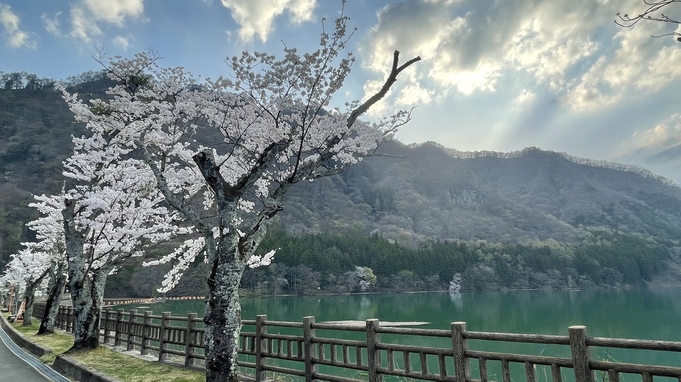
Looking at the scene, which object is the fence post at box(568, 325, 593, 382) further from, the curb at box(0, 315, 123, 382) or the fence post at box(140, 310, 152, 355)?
the fence post at box(140, 310, 152, 355)

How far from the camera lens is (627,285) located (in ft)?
323

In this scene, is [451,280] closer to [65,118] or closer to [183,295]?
[183,295]

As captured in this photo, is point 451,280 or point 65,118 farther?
point 65,118

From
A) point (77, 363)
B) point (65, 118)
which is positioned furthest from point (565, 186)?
point (77, 363)

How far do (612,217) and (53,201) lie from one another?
173 metres

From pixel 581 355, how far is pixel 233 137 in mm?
7331

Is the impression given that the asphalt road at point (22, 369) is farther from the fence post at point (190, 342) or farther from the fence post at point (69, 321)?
the fence post at point (69, 321)

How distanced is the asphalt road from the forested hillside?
2576 cm

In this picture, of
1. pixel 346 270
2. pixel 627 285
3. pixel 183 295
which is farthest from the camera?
pixel 627 285

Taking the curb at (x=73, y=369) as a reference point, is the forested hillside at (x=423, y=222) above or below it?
above

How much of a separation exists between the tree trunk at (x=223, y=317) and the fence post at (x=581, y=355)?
174 inches

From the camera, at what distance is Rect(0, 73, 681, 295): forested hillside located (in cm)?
7931

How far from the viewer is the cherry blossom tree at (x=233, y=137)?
6359 millimetres

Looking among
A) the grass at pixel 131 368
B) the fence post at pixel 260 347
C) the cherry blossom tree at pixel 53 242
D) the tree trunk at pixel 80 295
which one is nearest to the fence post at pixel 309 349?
the fence post at pixel 260 347
